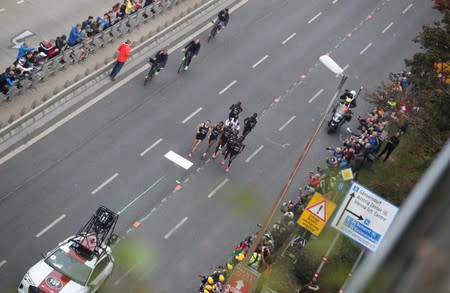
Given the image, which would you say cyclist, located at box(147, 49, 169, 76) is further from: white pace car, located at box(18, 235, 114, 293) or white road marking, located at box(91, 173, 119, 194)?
white pace car, located at box(18, 235, 114, 293)

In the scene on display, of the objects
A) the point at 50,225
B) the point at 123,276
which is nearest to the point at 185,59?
the point at 50,225

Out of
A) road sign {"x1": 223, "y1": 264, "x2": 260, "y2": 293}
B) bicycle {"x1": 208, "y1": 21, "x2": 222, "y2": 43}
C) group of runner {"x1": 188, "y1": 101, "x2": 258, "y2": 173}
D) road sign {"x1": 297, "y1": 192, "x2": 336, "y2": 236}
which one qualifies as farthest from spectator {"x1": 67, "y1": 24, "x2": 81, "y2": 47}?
road sign {"x1": 223, "y1": 264, "x2": 260, "y2": 293}

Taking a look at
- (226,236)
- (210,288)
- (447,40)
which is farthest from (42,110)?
(447,40)

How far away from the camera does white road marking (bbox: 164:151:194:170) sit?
2834cm

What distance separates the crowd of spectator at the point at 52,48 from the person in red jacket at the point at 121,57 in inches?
56.6

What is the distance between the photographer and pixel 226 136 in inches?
1117

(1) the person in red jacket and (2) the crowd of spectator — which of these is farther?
(1) the person in red jacket

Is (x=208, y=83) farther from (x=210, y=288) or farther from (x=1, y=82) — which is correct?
(x=210, y=288)

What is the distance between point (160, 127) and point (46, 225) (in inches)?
290

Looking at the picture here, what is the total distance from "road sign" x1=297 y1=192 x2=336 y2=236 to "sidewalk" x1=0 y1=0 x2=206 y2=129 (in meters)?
12.6

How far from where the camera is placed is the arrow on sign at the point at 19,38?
3300 cm

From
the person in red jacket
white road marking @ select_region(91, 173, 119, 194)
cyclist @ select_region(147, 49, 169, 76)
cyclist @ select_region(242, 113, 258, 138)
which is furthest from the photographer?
cyclist @ select_region(147, 49, 169, 76)

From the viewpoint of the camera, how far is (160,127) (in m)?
29.9

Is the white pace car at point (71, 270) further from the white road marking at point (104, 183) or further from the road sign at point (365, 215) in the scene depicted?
the road sign at point (365, 215)
